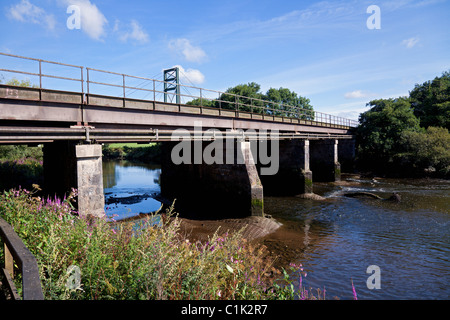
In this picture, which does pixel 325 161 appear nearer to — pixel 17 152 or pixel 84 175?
pixel 84 175

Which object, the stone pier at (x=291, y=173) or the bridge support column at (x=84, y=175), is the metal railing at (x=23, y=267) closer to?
the bridge support column at (x=84, y=175)

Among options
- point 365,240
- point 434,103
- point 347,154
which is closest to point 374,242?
point 365,240

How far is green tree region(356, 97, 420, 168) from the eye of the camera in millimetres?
35094

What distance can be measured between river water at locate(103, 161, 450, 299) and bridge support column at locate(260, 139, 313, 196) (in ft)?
5.51

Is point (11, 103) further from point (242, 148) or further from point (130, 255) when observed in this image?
point (242, 148)

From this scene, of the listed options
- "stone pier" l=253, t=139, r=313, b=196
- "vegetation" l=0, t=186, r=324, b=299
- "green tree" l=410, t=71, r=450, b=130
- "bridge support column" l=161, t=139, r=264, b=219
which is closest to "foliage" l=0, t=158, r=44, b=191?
"bridge support column" l=161, t=139, r=264, b=219

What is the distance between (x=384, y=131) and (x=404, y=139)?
3.98 m

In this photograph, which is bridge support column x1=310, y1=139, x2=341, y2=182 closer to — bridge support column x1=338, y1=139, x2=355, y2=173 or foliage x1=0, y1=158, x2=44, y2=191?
bridge support column x1=338, y1=139, x2=355, y2=173

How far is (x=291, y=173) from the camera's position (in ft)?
72.4

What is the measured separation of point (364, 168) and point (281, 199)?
2210 cm

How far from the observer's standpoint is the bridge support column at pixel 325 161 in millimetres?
28875

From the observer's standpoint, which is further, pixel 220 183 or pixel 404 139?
pixel 404 139

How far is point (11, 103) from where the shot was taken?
8266 millimetres
